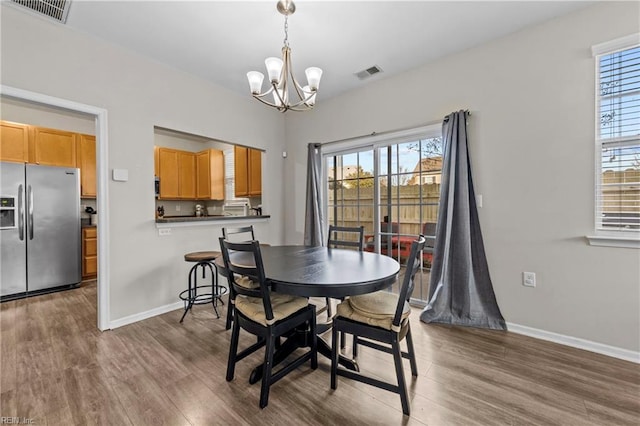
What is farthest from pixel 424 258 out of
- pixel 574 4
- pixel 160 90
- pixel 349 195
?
pixel 160 90

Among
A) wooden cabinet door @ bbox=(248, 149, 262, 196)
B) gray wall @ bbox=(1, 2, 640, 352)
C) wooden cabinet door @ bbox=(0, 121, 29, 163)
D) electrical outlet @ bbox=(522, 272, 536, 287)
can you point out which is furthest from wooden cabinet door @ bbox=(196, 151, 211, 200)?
electrical outlet @ bbox=(522, 272, 536, 287)

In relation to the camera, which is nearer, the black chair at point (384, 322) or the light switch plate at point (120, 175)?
the black chair at point (384, 322)

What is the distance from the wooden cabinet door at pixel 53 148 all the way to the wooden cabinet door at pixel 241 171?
2479 millimetres

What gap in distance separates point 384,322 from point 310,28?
2.49 metres

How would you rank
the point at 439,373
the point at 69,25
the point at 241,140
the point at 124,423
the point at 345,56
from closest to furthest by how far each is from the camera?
the point at 124,423, the point at 439,373, the point at 69,25, the point at 345,56, the point at 241,140

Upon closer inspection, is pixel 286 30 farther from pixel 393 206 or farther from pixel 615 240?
pixel 615 240

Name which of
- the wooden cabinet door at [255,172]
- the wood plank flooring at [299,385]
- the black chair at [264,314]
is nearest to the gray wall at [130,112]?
the wood plank flooring at [299,385]

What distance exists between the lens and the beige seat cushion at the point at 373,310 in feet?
5.17

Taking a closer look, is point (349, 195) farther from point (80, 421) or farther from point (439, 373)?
point (80, 421)

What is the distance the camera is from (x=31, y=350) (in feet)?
7.22

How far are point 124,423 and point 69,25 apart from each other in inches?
125

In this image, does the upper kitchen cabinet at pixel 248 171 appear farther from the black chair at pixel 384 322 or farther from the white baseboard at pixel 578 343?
the white baseboard at pixel 578 343

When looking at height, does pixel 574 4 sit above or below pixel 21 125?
above

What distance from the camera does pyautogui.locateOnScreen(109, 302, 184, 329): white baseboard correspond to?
2.65 m
